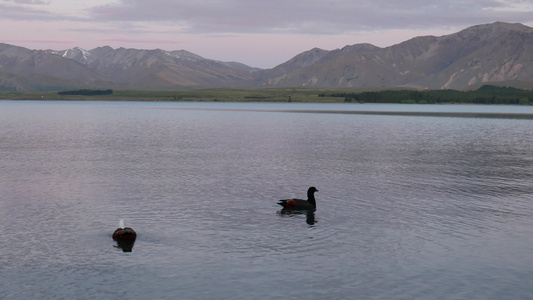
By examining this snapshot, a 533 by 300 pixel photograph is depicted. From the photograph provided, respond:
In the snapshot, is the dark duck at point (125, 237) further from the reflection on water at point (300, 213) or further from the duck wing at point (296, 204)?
the duck wing at point (296, 204)

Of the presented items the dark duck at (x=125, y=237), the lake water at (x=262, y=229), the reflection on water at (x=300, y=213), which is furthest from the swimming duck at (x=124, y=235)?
the reflection on water at (x=300, y=213)

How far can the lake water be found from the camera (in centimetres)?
2486

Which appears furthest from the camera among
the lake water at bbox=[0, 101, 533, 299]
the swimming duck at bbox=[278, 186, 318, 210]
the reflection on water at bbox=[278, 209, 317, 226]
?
the swimming duck at bbox=[278, 186, 318, 210]

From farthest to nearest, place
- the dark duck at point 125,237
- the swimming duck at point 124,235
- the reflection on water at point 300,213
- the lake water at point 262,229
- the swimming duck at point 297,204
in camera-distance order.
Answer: the swimming duck at point 297,204 < the reflection on water at point 300,213 < the swimming duck at point 124,235 < the dark duck at point 125,237 < the lake water at point 262,229

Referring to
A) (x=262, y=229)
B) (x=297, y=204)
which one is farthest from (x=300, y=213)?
(x=262, y=229)

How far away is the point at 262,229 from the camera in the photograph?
34.3m

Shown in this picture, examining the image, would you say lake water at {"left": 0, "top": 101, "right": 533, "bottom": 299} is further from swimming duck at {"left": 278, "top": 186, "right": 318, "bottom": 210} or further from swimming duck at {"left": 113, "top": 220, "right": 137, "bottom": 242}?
swimming duck at {"left": 278, "top": 186, "right": 318, "bottom": 210}

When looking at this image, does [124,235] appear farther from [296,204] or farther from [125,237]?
[296,204]

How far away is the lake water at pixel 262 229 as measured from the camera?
81.6 feet

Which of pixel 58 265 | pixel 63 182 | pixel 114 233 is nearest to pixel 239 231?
pixel 114 233

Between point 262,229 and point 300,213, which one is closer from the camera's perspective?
point 262,229

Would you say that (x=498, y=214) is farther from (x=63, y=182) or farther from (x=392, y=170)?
(x=63, y=182)

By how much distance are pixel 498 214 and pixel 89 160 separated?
44.6 meters

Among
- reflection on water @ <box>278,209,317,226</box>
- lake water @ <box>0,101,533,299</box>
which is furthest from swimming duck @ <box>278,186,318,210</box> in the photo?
lake water @ <box>0,101,533,299</box>
